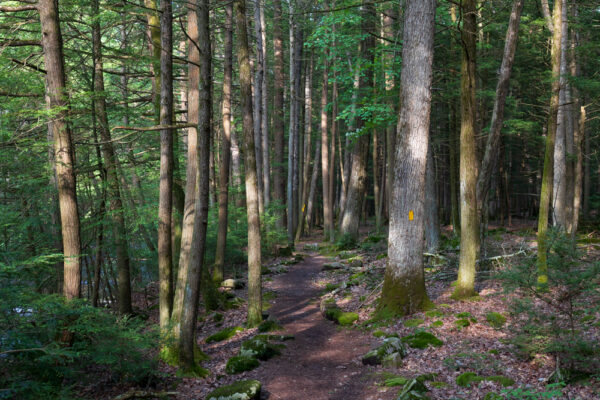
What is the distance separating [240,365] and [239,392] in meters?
1.61

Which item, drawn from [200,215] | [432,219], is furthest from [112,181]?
[432,219]

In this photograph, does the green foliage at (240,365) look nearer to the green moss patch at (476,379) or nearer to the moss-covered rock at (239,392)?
the moss-covered rock at (239,392)

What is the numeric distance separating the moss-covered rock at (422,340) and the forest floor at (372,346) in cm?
11

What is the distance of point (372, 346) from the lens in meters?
7.80

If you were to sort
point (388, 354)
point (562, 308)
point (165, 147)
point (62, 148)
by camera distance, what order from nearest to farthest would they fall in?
point (562, 308) < point (388, 354) < point (62, 148) < point (165, 147)

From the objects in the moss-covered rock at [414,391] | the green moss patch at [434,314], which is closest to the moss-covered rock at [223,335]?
the green moss patch at [434,314]

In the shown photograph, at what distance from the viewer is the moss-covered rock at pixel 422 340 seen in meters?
7.18

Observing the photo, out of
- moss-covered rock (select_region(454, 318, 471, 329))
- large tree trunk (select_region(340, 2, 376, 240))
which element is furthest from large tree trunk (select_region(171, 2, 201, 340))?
large tree trunk (select_region(340, 2, 376, 240))

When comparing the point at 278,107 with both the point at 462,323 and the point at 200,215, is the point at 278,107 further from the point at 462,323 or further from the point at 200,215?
the point at 462,323

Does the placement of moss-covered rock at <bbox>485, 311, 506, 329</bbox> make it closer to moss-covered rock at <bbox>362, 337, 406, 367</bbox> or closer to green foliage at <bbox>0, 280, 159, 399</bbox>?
moss-covered rock at <bbox>362, 337, 406, 367</bbox>

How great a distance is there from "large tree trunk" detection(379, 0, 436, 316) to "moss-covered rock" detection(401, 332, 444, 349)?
4.03 ft

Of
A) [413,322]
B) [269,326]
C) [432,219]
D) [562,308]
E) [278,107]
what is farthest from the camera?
[278,107]

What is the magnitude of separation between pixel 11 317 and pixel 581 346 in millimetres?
6875

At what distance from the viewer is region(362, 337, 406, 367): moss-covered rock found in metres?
6.71
